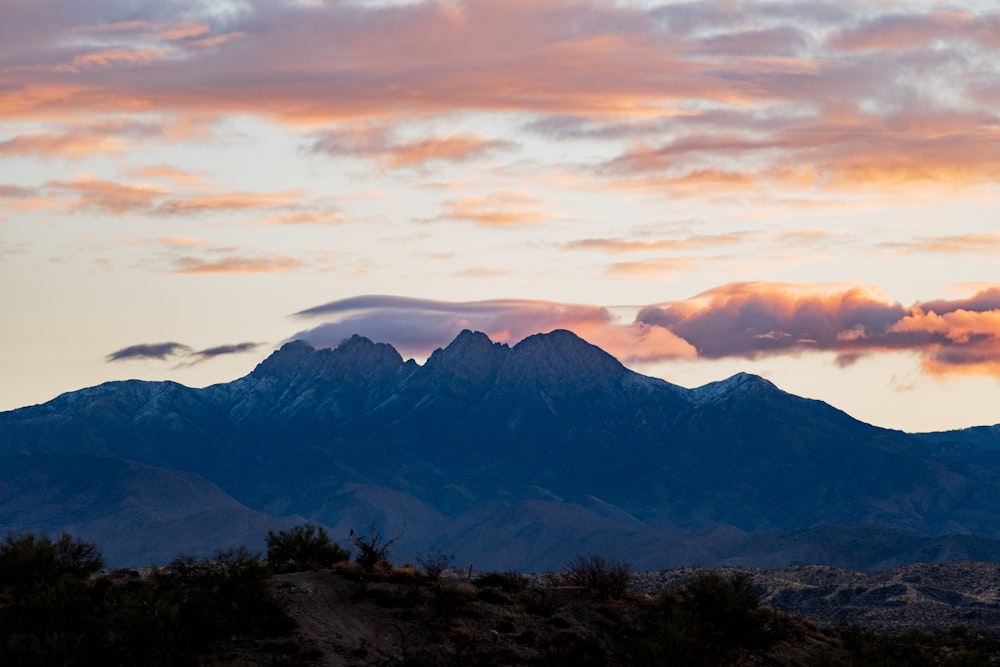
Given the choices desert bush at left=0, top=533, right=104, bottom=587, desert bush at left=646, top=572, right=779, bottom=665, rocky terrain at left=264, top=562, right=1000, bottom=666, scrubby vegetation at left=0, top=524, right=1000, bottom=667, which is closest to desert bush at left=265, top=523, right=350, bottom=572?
scrubby vegetation at left=0, top=524, right=1000, bottom=667

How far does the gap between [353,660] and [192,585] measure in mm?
6298

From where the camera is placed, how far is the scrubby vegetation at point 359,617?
139ft

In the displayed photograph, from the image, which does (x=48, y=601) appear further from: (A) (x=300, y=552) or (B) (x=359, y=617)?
(A) (x=300, y=552)

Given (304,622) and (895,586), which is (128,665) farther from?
(895,586)

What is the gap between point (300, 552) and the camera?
5466cm

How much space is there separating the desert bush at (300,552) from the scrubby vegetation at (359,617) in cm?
6

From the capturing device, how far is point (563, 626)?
48.9 meters

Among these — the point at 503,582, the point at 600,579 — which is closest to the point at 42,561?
the point at 503,582

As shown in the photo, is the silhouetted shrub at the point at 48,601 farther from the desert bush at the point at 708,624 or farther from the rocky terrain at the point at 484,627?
the desert bush at the point at 708,624

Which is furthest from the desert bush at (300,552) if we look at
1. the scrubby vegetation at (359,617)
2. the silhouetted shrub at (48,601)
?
the silhouetted shrub at (48,601)

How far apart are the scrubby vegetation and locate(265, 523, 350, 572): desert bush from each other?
6 cm

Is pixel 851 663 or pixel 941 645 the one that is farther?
pixel 941 645

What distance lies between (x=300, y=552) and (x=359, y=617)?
29.1 ft

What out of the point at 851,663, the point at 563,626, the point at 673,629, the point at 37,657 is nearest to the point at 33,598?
the point at 37,657
